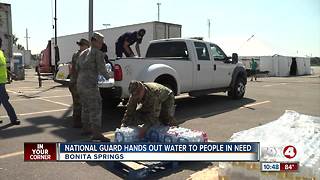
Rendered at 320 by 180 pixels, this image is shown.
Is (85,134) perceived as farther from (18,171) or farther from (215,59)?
(215,59)

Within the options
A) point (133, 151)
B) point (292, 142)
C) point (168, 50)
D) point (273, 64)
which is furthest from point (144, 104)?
point (273, 64)

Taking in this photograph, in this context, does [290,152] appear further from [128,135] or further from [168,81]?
[168,81]

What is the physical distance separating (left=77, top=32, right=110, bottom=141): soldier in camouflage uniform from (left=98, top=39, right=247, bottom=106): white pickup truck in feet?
5.33

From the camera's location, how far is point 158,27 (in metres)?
16.3

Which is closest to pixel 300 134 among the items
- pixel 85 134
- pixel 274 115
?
pixel 85 134

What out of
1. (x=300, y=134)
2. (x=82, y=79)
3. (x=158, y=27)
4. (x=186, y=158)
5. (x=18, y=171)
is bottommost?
(x=18, y=171)

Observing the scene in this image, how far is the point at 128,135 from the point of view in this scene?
5.02m

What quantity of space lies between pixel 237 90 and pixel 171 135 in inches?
285

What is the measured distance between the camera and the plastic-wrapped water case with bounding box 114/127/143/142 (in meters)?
5.01

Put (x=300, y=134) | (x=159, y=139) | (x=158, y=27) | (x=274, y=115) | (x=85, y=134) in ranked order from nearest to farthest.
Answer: (x=300, y=134) → (x=159, y=139) → (x=85, y=134) → (x=274, y=115) → (x=158, y=27)

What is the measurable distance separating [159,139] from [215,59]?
6.10 meters

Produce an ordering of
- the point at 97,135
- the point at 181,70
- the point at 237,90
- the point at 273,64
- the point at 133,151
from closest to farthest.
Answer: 1. the point at 133,151
2. the point at 97,135
3. the point at 181,70
4. the point at 237,90
5. the point at 273,64

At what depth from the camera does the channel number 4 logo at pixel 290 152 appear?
3.57 m

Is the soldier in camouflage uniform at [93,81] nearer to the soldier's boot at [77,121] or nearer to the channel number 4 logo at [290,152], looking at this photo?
the soldier's boot at [77,121]
